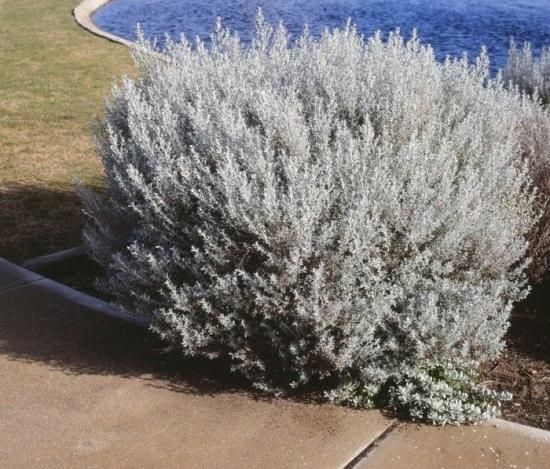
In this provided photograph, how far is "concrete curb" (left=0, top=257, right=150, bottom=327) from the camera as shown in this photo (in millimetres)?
4758

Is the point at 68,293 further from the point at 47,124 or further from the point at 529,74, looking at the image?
the point at 529,74

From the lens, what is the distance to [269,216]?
3.68 metres

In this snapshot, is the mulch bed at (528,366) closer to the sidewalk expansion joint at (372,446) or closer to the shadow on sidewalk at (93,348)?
the sidewalk expansion joint at (372,446)

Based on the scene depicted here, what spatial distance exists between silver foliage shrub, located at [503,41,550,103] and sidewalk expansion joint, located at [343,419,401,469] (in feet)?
14.8

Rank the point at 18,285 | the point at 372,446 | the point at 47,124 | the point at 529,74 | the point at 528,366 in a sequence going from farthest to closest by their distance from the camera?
the point at 47,124, the point at 529,74, the point at 18,285, the point at 528,366, the point at 372,446

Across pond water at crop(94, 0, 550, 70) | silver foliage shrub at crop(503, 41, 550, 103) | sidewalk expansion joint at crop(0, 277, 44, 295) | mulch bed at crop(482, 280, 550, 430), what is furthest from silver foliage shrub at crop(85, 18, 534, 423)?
pond water at crop(94, 0, 550, 70)

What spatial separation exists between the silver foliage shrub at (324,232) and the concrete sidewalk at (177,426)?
0.17 metres

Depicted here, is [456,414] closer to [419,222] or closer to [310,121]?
[419,222]

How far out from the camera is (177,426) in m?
3.66

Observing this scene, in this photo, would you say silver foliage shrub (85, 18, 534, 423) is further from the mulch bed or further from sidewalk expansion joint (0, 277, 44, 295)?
sidewalk expansion joint (0, 277, 44, 295)

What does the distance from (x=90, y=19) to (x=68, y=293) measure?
1668 centimetres

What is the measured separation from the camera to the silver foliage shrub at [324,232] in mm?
Result: 3703

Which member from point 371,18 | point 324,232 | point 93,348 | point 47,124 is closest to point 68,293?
point 93,348

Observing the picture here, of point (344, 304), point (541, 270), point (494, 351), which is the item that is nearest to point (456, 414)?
point (494, 351)
